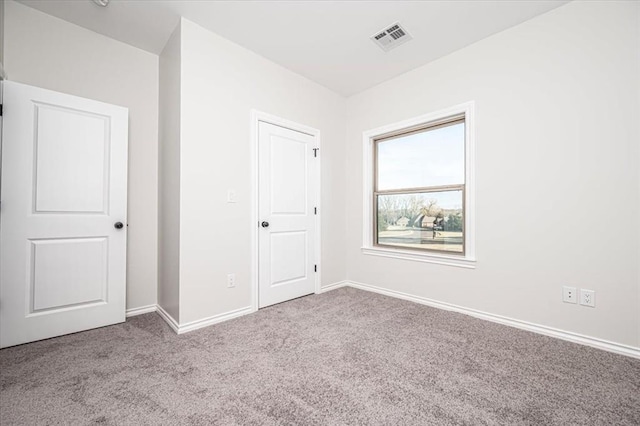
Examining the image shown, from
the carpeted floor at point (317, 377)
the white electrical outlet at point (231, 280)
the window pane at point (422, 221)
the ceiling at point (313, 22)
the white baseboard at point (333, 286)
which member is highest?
the ceiling at point (313, 22)

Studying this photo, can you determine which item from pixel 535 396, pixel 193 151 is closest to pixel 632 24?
pixel 535 396

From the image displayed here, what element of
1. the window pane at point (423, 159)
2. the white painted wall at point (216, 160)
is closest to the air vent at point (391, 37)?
the window pane at point (423, 159)

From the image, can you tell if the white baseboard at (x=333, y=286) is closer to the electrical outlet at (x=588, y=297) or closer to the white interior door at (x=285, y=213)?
the white interior door at (x=285, y=213)

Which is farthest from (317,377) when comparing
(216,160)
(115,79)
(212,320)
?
(115,79)

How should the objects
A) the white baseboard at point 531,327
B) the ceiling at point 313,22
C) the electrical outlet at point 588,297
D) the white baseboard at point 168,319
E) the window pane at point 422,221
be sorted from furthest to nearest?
the window pane at point 422,221
the white baseboard at point 168,319
the ceiling at point 313,22
the electrical outlet at point 588,297
the white baseboard at point 531,327

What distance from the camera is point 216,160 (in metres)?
2.54

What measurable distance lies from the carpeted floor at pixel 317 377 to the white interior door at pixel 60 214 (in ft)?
0.75

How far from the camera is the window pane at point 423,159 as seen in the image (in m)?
2.92

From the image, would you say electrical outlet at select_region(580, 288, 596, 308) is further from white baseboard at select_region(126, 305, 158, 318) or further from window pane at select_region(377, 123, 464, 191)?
white baseboard at select_region(126, 305, 158, 318)

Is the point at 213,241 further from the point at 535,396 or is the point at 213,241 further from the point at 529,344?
the point at 529,344

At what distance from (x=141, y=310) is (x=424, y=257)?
303 centimetres

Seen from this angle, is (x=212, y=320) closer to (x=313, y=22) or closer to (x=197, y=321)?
(x=197, y=321)

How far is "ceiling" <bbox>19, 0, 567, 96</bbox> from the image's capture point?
86.5 inches

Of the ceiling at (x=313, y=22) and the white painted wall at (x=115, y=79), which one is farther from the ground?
the ceiling at (x=313, y=22)
